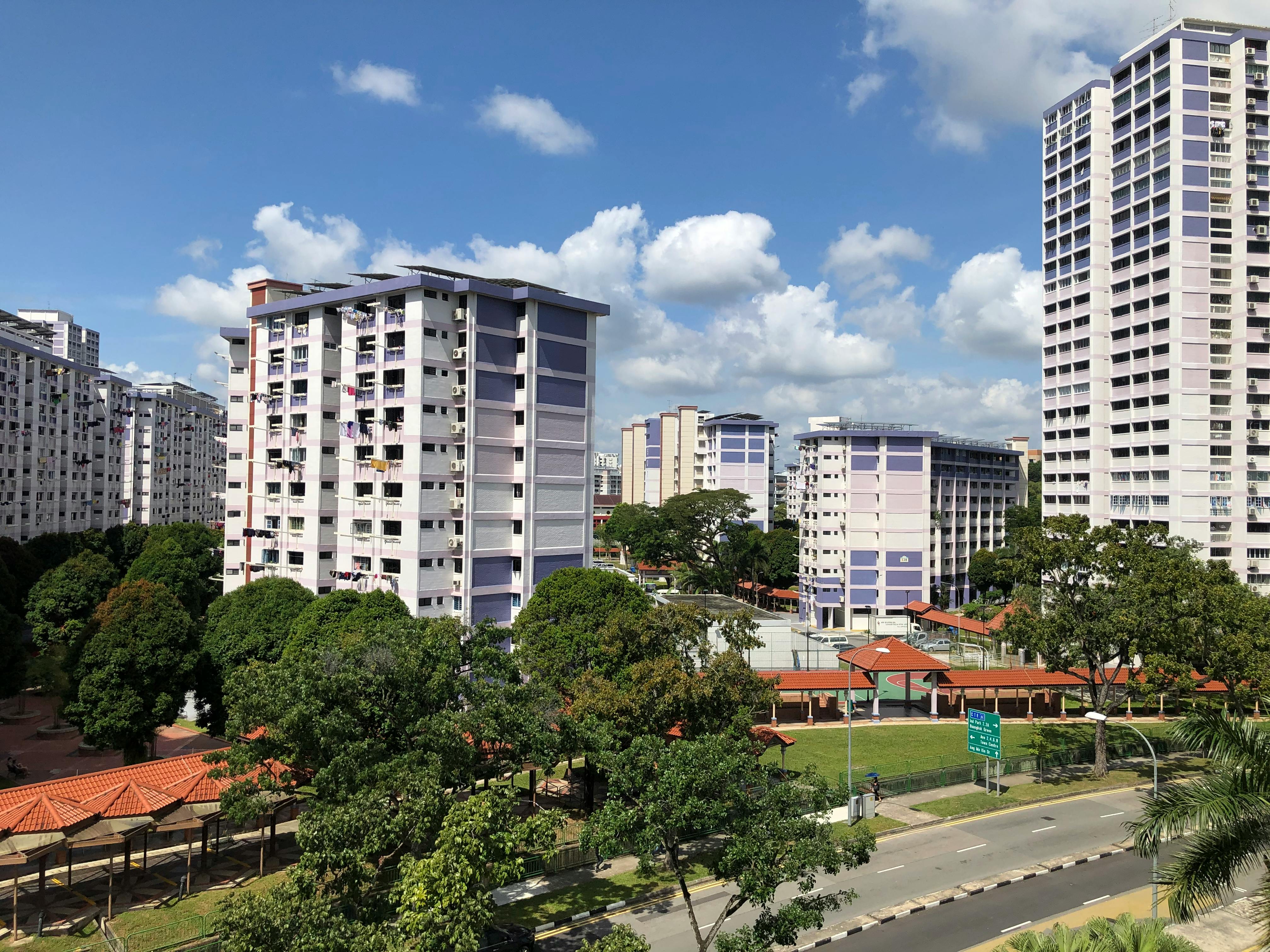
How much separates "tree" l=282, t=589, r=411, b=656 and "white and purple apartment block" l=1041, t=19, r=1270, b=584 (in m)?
60.1

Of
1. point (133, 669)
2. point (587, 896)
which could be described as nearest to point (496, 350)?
point (133, 669)

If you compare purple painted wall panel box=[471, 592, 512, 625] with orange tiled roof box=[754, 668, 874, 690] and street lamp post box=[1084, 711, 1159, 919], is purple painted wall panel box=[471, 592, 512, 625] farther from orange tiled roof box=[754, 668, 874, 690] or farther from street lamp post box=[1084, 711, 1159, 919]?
street lamp post box=[1084, 711, 1159, 919]

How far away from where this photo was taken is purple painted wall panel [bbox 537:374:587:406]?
58531 millimetres

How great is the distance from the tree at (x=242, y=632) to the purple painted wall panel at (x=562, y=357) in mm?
22211

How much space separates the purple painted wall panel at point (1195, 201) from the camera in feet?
231

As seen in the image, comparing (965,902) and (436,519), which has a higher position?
(436,519)

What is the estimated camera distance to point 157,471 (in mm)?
119312

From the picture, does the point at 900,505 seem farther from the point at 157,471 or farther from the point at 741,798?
the point at 157,471

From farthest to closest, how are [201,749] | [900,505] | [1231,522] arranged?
[900,505], [1231,522], [201,749]

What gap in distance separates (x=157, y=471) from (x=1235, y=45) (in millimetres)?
135054

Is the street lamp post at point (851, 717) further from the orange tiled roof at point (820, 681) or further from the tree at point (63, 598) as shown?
the tree at point (63, 598)

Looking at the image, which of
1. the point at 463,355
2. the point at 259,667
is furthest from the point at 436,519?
the point at 259,667

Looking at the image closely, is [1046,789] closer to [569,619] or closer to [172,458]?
[569,619]

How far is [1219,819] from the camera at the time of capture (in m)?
14.7
